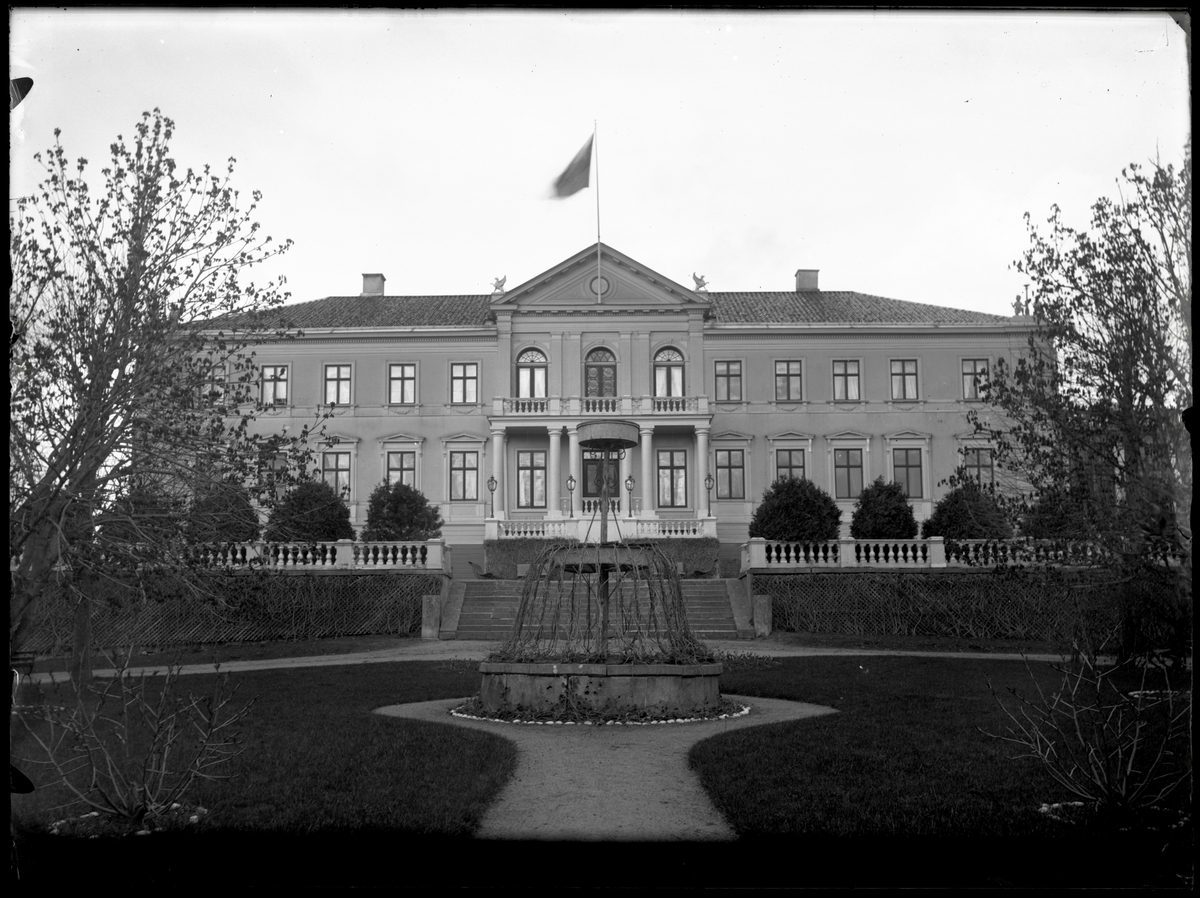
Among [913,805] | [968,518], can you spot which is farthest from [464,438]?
[913,805]

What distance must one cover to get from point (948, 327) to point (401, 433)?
9803 millimetres

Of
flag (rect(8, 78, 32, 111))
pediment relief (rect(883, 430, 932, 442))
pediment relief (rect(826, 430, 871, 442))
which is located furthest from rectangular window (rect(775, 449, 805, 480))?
flag (rect(8, 78, 32, 111))

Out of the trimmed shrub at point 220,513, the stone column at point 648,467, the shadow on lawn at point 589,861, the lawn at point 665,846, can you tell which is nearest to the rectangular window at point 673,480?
the stone column at point 648,467

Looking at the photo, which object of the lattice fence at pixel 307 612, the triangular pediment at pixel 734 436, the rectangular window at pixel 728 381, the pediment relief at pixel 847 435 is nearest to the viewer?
the lattice fence at pixel 307 612

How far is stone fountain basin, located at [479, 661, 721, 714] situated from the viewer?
30.8ft

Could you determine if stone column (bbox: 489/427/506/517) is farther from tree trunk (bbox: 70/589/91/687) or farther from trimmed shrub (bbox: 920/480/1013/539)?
tree trunk (bbox: 70/589/91/687)

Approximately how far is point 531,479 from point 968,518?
36.5ft

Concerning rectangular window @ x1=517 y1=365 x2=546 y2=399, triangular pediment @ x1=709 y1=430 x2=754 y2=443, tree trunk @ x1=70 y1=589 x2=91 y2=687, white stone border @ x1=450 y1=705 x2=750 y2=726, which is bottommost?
white stone border @ x1=450 y1=705 x2=750 y2=726

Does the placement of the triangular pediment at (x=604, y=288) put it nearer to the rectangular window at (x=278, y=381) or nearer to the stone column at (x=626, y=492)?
the stone column at (x=626, y=492)

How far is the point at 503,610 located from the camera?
18406 millimetres

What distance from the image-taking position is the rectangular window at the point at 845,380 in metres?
22.2

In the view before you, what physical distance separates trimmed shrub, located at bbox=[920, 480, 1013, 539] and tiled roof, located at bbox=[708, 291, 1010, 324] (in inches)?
137

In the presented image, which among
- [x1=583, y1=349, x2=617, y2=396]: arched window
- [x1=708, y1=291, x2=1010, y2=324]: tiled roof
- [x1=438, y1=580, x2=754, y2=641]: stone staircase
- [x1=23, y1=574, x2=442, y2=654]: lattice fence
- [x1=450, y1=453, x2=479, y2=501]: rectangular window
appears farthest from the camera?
[x1=583, y1=349, x2=617, y2=396]: arched window

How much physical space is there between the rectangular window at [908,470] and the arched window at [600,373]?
289 inches
